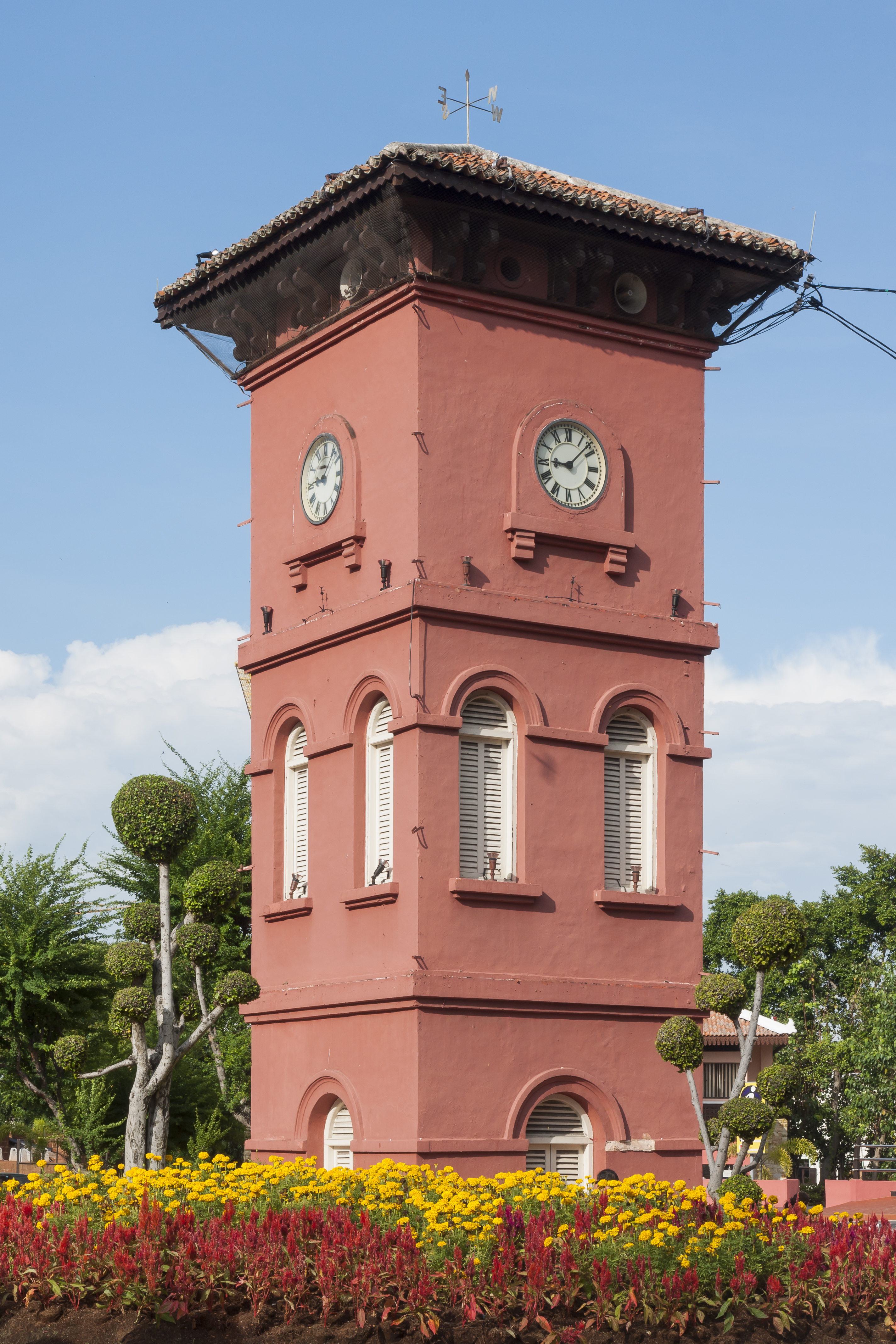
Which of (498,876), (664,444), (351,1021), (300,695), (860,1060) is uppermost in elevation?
(664,444)

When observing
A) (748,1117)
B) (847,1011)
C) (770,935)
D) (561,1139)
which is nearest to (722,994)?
(770,935)

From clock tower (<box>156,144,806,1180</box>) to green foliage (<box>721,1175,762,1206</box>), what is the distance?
335cm

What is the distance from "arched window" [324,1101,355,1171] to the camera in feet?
71.1

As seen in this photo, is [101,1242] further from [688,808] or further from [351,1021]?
[688,808]

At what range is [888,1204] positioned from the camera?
144 feet

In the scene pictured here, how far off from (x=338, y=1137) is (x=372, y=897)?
316 centimetres

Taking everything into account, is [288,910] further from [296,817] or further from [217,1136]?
[217,1136]

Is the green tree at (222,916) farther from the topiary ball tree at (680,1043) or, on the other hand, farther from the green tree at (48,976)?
the topiary ball tree at (680,1043)

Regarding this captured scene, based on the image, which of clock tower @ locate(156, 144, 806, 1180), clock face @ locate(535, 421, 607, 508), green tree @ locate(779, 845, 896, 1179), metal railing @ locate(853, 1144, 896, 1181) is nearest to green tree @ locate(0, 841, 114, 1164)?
clock tower @ locate(156, 144, 806, 1180)

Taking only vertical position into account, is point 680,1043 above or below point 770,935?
below

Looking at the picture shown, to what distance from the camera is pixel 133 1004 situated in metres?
19.7

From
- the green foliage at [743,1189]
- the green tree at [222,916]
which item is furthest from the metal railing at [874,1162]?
the green foliage at [743,1189]

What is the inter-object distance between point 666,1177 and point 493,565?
294 inches

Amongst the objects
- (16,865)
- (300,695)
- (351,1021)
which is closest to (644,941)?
(351,1021)
